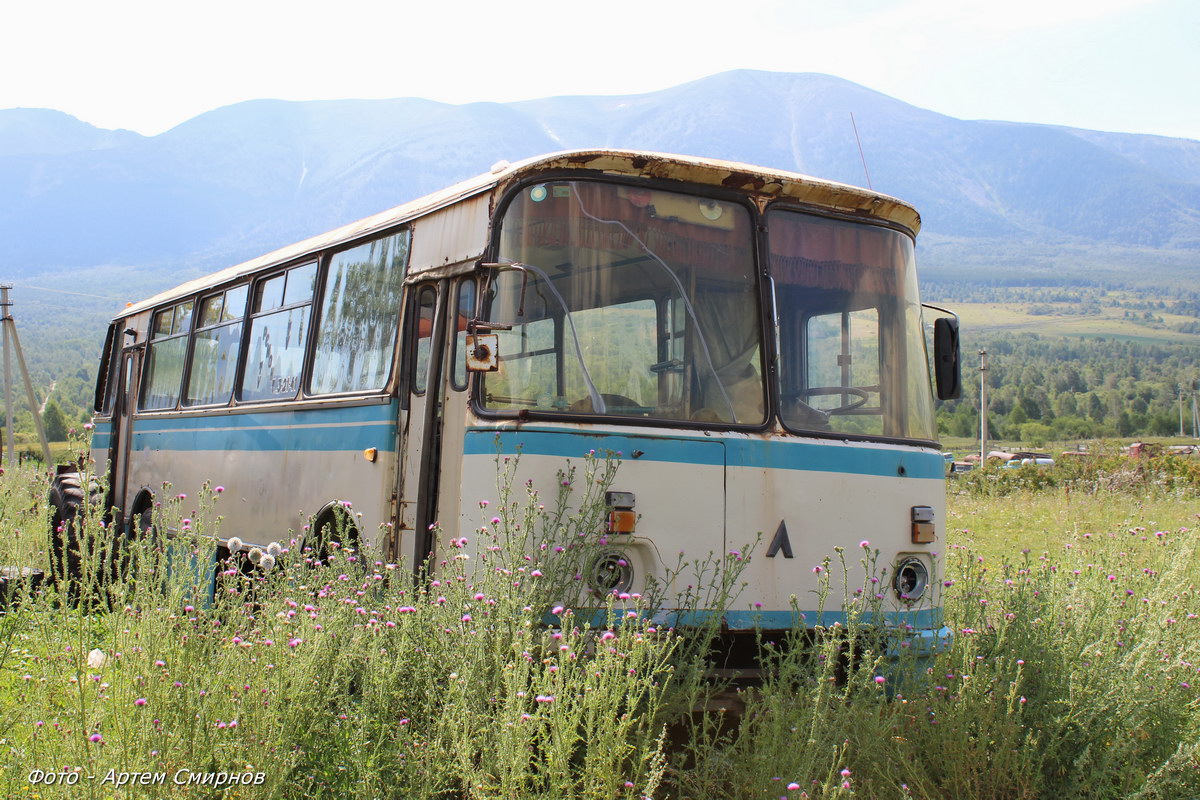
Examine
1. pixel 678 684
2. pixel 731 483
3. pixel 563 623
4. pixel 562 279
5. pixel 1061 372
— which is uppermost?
pixel 1061 372

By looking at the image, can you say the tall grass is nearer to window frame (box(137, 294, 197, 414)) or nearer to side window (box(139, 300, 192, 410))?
window frame (box(137, 294, 197, 414))

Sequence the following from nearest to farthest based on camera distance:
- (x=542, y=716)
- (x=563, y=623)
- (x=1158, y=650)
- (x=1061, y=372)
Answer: (x=542, y=716) < (x=563, y=623) < (x=1158, y=650) < (x=1061, y=372)

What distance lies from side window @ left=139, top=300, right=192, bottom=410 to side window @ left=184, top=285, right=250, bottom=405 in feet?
1.33

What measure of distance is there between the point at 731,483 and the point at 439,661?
1856 millimetres

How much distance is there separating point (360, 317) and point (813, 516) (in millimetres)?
3142

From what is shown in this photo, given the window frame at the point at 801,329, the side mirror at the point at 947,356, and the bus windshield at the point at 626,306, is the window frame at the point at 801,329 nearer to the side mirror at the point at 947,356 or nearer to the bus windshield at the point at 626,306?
the bus windshield at the point at 626,306

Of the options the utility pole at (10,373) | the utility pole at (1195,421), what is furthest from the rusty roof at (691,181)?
the utility pole at (1195,421)

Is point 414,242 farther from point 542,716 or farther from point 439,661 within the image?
point 542,716

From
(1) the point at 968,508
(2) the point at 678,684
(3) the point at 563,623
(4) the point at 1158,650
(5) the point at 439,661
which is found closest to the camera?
(3) the point at 563,623

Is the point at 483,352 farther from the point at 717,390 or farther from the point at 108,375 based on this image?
the point at 108,375

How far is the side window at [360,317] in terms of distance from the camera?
6855 millimetres

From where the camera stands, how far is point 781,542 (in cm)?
596

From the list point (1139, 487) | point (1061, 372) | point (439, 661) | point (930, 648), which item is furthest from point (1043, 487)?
point (1061, 372)

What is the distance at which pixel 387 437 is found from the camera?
6.57 meters
